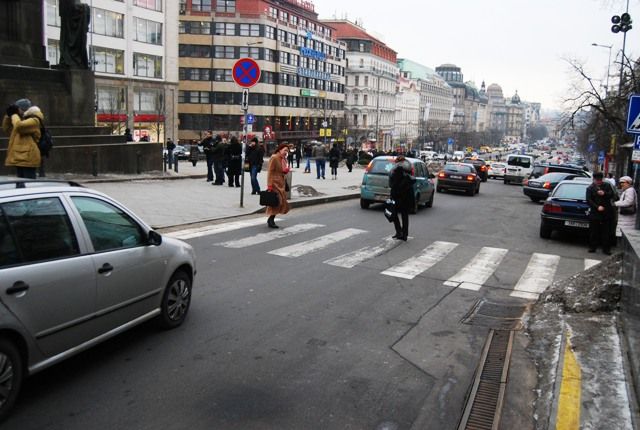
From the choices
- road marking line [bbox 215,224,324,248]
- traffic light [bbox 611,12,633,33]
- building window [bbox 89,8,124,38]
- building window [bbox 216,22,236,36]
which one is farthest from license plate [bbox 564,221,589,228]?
building window [bbox 216,22,236,36]

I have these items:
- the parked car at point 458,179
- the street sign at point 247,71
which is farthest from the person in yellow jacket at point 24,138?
the parked car at point 458,179

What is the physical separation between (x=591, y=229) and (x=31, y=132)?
1161 centimetres

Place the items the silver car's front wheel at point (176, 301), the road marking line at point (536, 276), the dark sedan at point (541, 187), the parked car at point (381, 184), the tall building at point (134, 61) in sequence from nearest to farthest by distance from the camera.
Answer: the silver car's front wheel at point (176, 301) < the road marking line at point (536, 276) < the parked car at point (381, 184) < the dark sedan at point (541, 187) < the tall building at point (134, 61)

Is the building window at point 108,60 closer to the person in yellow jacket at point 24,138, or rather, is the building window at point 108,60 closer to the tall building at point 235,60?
the tall building at point 235,60

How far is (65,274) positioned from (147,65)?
203 feet

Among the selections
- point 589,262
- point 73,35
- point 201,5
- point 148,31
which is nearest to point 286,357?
point 589,262

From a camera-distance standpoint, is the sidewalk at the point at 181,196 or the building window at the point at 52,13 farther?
the building window at the point at 52,13

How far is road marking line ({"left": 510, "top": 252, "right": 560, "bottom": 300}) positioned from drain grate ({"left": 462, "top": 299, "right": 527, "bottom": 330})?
0.74 m

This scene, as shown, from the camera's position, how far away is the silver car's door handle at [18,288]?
4262 millimetres

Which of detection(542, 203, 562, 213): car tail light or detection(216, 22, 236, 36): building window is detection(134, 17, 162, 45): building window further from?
detection(542, 203, 562, 213): car tail light

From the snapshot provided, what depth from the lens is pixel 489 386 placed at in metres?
5.57

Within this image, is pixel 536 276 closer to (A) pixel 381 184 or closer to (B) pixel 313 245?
(B) pixel 313 245

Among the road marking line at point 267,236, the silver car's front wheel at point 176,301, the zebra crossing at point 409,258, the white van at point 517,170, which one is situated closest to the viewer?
the silver car's front wheel at point 176,301

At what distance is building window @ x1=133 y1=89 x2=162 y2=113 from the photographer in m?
61.3
